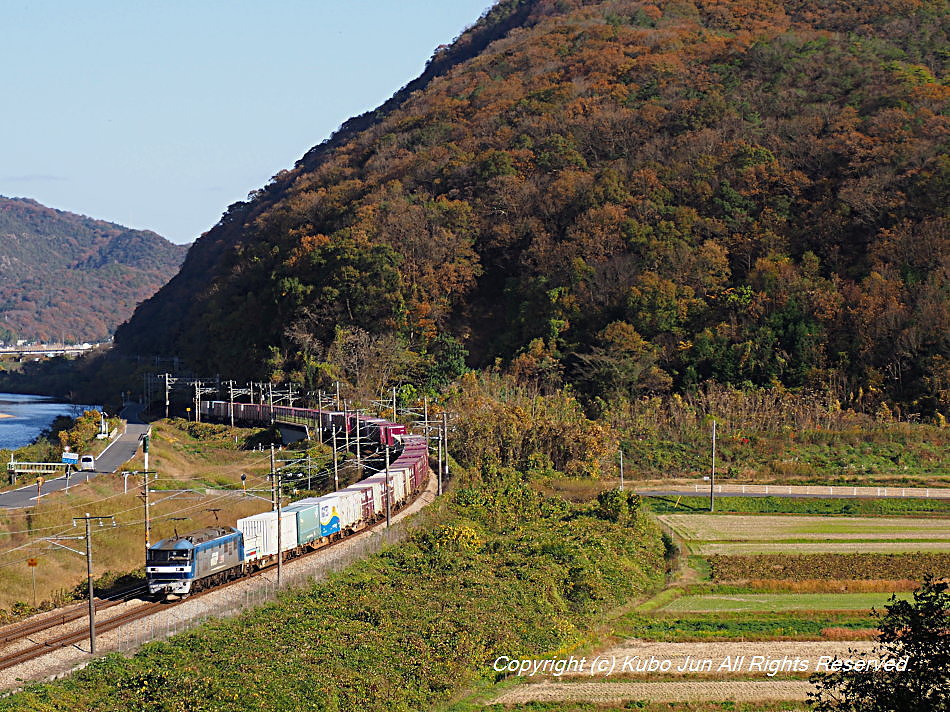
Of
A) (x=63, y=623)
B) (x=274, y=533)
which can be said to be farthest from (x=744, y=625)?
(x=63, y=623)

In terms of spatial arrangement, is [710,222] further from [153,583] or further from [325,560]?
[153,583]

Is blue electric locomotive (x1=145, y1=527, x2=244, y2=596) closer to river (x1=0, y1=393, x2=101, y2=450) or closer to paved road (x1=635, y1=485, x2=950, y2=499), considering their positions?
paved road (x1=635, y1=485, x2=950, y2=499)

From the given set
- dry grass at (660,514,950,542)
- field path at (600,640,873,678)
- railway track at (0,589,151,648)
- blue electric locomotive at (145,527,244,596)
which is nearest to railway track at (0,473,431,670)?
railway track at (0,589,151,648)

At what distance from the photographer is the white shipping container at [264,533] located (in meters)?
30.1

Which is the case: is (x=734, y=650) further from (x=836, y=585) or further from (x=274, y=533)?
(x=274, y=533)

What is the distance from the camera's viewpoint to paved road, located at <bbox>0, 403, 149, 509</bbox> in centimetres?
3859

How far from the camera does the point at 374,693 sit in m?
21.8

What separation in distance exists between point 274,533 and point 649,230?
48.1 meters

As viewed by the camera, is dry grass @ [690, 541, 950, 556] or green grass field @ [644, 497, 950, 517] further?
green grass field @ [644, 497, 950, 517]

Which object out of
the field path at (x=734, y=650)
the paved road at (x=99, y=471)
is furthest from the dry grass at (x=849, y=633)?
the paved road at (x=99, y=471)

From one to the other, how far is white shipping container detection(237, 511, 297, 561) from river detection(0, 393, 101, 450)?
164 feet

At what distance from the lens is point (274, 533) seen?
3156cm

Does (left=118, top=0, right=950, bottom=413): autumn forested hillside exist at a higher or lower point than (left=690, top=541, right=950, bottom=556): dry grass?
higher

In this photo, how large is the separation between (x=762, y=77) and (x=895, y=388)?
129 ft
